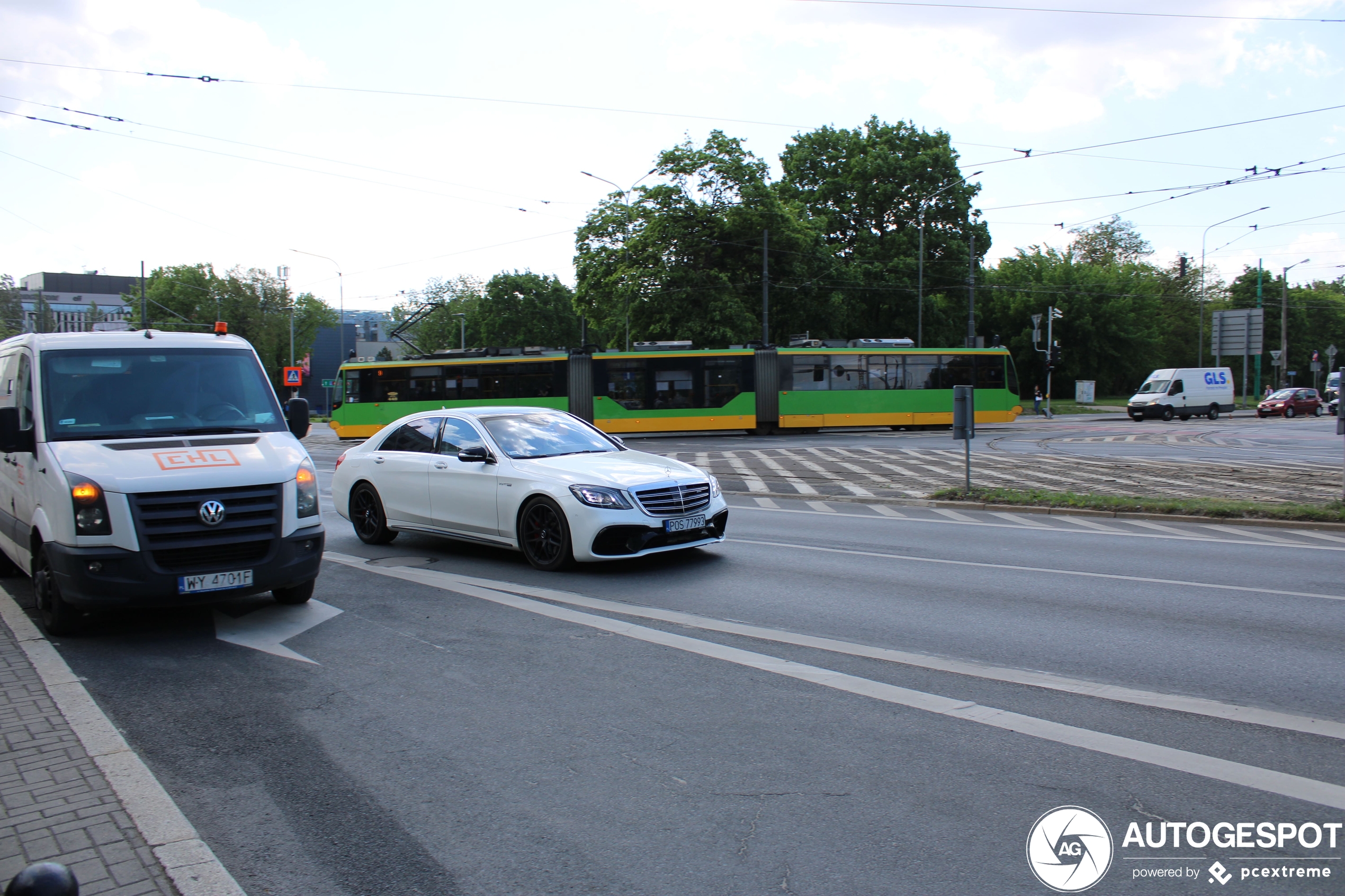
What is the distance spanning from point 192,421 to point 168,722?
310cm

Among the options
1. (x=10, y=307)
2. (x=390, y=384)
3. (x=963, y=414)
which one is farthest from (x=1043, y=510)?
(x=10, y=307)

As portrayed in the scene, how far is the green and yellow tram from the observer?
33250 millimetres

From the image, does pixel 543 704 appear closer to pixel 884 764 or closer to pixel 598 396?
pixel 884 764

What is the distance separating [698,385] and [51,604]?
90.2ft

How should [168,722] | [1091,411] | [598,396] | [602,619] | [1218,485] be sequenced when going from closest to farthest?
[168,722] < [602,619] < [1218,485] < [598,396] < [1091,411]

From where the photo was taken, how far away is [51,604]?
6.50 metres

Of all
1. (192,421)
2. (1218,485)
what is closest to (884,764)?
(192,421)

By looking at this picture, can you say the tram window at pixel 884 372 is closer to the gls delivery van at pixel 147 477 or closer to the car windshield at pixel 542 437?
the car windshield at pixel 542 437

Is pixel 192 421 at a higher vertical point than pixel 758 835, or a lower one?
higher

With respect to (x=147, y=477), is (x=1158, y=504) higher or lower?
lower

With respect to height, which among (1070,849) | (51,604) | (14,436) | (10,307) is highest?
(10,307)

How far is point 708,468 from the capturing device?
20750 mm

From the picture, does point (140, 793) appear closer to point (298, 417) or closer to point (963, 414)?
point (298, 417)

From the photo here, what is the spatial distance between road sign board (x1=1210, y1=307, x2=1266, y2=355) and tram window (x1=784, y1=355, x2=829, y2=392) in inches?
806
